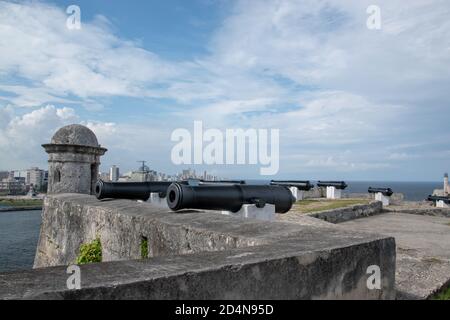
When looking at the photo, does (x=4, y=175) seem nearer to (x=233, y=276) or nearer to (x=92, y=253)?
(x=92, y=253)

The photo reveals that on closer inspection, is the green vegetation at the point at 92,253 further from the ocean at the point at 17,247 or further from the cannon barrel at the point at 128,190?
the ocean at the point at 17,247

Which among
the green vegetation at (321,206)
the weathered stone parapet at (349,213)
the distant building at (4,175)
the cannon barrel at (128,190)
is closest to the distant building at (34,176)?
the distant building at (4,175)

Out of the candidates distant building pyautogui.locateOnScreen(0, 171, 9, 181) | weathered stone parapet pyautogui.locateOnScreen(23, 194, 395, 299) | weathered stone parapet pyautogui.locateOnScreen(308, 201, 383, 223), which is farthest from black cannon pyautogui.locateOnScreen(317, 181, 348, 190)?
distant building pyautogui.locateOnScreen(0, 171, 9, 181)

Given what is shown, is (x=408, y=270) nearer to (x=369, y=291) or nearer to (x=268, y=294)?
(x=369, y=291)

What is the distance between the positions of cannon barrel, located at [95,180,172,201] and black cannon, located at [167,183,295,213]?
2657 millimetres

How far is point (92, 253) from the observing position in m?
6.68

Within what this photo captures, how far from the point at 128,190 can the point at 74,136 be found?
3728 millimetres

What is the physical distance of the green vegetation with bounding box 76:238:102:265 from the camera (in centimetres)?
661

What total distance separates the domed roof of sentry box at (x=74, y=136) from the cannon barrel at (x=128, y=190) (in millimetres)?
3276

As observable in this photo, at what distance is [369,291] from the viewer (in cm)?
318

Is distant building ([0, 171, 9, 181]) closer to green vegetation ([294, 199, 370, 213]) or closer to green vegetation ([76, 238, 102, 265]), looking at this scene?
green vegetation ([294, 199, 370, 213])

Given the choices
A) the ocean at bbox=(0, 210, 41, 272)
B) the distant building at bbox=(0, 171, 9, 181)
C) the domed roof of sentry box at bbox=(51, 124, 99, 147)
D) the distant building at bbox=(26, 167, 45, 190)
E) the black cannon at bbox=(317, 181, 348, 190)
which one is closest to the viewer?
the domed roof of sentry box at bbox=(51, 124, 99, 147)

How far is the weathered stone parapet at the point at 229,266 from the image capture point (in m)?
1.94

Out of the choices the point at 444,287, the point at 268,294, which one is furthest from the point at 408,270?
the point at 268,294
